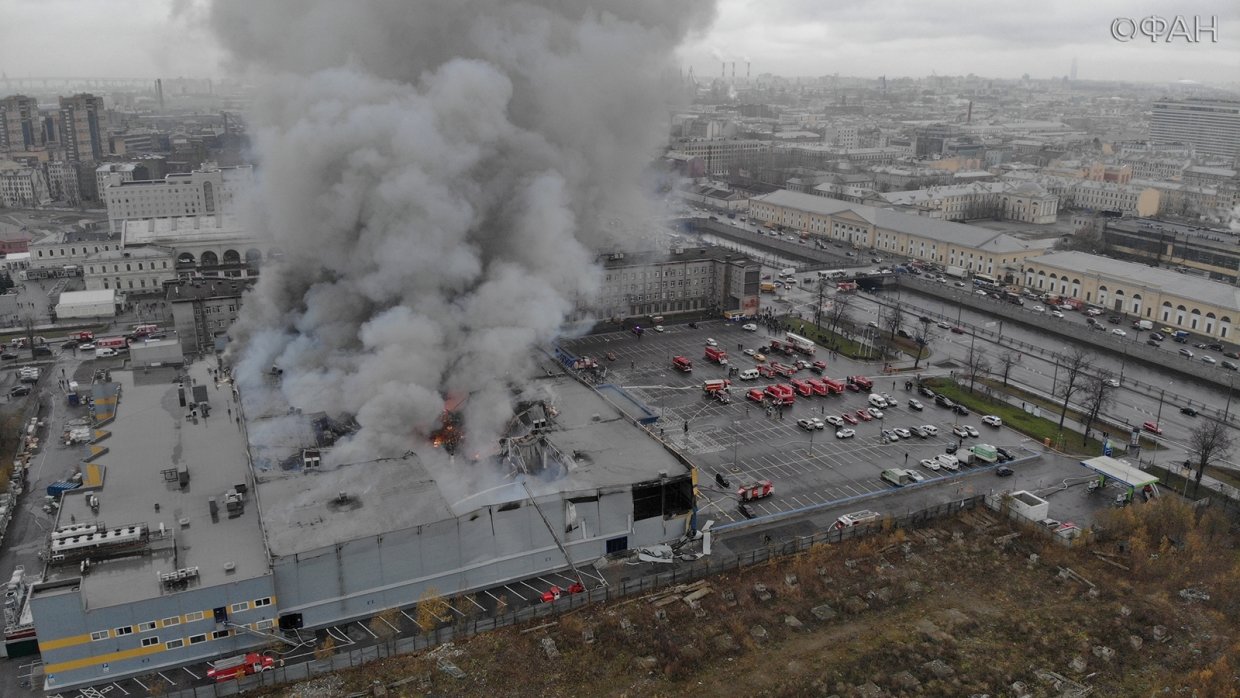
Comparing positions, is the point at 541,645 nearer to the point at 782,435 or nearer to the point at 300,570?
the point at 300,570

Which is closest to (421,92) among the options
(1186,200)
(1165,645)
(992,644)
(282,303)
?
(282,303)

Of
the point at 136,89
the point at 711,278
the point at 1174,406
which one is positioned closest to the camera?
the point at 1174,406

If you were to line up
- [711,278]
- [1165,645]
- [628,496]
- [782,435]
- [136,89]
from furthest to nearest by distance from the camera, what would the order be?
[136,89]
[711,278]
[782,435]
[628,496]
[1165,645]

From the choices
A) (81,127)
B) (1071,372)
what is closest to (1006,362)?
(1071,372)

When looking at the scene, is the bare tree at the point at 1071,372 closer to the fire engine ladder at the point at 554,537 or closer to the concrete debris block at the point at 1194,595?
the concrete debris block at the point at 1194,595

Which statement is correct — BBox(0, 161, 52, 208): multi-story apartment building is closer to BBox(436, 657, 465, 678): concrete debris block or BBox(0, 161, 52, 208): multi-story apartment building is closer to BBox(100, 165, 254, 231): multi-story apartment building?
BBox(100, 165, 254, 231): multi-story apartment building

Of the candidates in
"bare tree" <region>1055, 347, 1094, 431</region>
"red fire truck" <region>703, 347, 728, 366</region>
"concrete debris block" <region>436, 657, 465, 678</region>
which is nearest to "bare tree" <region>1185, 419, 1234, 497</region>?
"bare tree" <region>1055, 347, 1094, 431</region>
